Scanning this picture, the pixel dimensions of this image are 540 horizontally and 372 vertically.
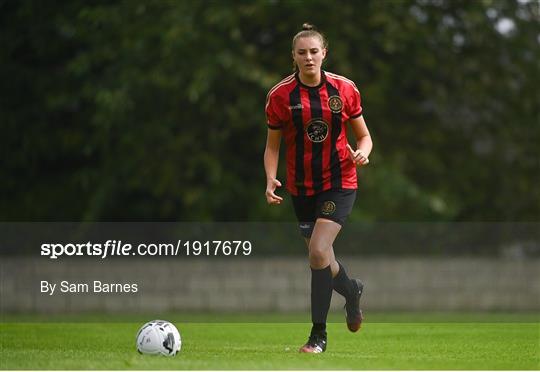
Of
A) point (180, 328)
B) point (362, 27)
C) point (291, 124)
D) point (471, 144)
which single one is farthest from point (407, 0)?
point (291, 124)

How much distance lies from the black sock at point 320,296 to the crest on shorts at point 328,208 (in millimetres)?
344

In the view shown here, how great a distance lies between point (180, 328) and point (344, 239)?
490 cm

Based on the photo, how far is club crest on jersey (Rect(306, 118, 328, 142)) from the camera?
6.75 m

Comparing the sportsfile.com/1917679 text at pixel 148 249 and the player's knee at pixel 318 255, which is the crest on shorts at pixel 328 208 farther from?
the sportsfile.com/1917679 text at pixel 148 249

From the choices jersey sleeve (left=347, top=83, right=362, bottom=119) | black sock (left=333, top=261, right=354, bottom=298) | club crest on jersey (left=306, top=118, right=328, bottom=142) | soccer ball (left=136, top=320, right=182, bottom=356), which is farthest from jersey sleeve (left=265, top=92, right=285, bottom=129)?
soccer ball (left=136, top=320, right=182, bottom=356)

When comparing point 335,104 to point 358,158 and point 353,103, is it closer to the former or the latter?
point 353,103

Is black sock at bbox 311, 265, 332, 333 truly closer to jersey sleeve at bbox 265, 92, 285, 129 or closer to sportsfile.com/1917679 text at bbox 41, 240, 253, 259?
jersey sleeve at bbox 265, 92, 285, 129

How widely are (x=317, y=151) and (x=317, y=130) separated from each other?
0.13 m

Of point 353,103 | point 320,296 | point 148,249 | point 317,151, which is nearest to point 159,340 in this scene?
point 320,296

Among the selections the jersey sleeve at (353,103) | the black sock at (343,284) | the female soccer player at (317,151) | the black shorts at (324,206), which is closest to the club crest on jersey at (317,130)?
the female soccer player at (317,151)

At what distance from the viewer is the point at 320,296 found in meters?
6.77

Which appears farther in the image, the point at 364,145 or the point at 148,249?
the point at 148,249

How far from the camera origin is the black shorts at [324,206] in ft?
22.4

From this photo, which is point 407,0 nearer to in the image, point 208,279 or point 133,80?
point 133,80
